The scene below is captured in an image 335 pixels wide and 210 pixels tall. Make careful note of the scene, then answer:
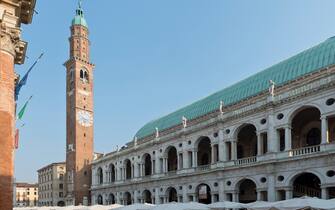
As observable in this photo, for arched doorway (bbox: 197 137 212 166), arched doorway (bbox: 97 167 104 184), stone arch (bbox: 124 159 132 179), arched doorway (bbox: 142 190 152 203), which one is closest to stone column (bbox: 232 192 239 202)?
arched doorway (bbox: 197 137 212 166)

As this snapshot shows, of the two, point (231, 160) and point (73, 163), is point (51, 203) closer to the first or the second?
point (73, 163)

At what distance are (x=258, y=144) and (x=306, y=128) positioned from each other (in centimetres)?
475

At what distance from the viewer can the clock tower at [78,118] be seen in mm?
77500

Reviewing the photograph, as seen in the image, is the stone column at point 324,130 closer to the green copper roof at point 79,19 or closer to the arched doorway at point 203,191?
the arched doorway at point 203,191

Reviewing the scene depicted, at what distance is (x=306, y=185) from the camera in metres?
38.3

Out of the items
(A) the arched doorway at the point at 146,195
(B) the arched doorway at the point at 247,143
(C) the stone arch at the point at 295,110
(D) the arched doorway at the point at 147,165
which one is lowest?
(A) the arched doorway at the point at 146,195

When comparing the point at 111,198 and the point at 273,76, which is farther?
the point at 111,198

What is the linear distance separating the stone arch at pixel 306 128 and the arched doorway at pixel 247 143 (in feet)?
Answer: 20.3

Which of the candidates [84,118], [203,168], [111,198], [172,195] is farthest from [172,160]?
[84,118]

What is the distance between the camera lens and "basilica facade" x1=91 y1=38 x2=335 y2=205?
33.0 meters

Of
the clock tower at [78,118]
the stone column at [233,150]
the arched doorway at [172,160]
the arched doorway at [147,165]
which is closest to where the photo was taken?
the stone column at [233,150]

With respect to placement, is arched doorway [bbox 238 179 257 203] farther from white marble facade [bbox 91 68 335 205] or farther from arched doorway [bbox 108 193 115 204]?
arched doorway [bbox 108 193 115 204]

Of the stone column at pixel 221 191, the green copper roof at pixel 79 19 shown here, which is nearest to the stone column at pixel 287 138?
the stone column at pixel 221 191

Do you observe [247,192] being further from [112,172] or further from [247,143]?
[112,172]
